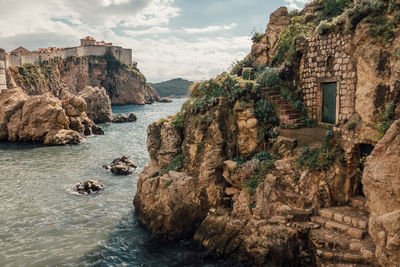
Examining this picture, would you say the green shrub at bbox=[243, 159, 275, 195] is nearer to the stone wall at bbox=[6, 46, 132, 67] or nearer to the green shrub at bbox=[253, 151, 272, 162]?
the green shrub at bbox=[253, 151, 272, 162]

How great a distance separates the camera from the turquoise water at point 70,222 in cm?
1073

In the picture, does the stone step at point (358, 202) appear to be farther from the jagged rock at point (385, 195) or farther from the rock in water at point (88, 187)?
the rock in water at point (88, 187)

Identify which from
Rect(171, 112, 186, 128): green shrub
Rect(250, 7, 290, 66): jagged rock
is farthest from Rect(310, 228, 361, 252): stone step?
Rect(250, 7, 290, 66): jagged rock

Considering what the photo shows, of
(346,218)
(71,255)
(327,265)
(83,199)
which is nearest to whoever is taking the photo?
(327,265)

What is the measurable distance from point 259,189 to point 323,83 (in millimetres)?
5636

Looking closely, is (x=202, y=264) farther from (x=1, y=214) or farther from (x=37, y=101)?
(x=37, y=101)

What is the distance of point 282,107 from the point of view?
13.0 metres

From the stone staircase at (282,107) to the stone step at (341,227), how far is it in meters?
4.81

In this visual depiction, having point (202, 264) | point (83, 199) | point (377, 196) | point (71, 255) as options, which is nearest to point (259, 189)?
point (202, 264)

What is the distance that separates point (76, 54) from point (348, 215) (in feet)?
347

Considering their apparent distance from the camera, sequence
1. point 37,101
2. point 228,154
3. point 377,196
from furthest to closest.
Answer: point 37,101 < point 228,154 < point 377,196

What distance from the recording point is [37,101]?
33.9m

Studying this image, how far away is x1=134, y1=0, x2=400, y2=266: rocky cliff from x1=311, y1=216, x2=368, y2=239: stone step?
29 millimetres

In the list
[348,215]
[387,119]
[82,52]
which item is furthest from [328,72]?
[82,52]
